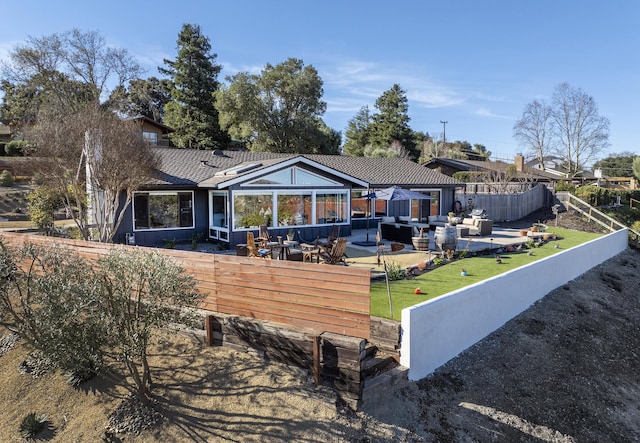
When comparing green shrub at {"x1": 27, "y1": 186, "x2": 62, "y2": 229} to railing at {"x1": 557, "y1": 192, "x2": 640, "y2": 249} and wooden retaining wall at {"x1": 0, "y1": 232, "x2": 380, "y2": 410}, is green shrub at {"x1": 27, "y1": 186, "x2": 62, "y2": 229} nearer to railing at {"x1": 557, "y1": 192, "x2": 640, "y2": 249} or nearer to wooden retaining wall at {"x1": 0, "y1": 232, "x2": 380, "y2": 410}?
wooden retaining wall at {"x1": 0, "y1": 232, "x2": 380, "y2": 410}

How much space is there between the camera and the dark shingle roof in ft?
51.5

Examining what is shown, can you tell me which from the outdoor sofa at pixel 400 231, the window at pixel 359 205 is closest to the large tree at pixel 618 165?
the window at pixel 359 205

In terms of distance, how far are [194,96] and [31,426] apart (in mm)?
39090

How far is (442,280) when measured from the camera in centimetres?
1004

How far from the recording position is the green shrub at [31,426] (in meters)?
5.38

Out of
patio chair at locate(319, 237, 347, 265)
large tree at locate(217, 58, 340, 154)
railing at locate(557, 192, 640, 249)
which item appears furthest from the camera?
large tree at locate(217, 58, 340, 154)

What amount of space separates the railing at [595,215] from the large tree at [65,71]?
35.6m

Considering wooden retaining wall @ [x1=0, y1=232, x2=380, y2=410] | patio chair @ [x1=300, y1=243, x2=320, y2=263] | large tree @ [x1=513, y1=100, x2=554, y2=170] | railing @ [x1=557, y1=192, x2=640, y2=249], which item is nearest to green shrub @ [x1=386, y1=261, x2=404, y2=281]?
patio chair @ [x1=300, y1=243, x2=320, y2=263]

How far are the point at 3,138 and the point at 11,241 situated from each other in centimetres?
4396

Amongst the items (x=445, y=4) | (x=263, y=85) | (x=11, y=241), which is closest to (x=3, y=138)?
(x=263, y=85)

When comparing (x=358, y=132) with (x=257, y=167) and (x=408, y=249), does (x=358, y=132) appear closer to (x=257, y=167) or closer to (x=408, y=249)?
(x=257, y=167)

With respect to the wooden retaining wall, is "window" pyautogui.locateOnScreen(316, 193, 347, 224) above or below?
above

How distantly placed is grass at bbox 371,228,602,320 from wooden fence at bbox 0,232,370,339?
1.60m

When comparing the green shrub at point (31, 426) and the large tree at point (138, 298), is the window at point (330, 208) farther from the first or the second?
the green shrub at point (31, 426)
